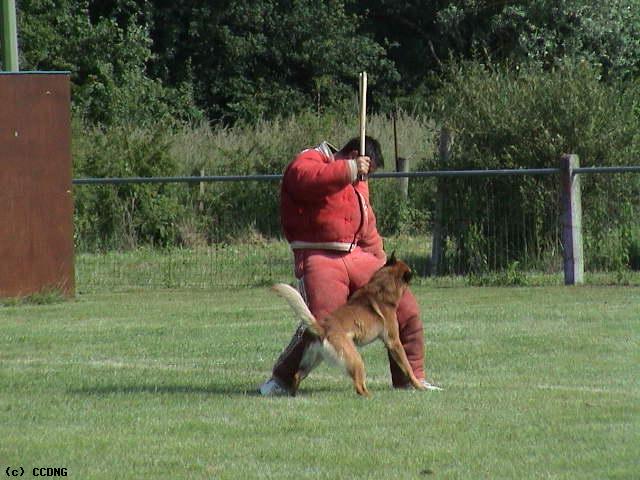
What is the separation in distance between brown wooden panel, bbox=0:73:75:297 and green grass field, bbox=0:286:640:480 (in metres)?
1.41

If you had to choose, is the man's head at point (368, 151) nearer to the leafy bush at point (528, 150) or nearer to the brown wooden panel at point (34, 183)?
the brown wooden panel at point (34, 183)

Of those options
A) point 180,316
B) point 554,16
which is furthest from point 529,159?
point 554,16

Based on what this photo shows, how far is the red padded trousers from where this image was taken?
29.5ft

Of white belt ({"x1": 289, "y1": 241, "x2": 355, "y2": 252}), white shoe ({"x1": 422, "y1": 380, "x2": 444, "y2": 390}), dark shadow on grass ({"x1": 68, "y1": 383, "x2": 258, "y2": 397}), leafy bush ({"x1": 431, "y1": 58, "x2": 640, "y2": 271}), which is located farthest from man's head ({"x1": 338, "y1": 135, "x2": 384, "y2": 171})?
leafy bush ({"x1": 431, "y1": 58, "x2": 640, "y2": 271})

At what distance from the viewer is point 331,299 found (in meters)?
9.00

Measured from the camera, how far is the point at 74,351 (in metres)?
11.5

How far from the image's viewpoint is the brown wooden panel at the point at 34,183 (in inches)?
599

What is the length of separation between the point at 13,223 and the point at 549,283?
6.27 m

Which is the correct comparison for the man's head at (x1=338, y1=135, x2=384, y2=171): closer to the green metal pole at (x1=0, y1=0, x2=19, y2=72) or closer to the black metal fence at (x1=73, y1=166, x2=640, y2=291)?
the black metal fence at (x1=73, y1=166, x2=640, y2=291)

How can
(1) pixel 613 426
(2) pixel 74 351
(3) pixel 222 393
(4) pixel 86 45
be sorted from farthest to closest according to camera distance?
(4) pixel 86 45, (2) pixel 74 351, (3) pixel 222 393, (1) pixel 613 426

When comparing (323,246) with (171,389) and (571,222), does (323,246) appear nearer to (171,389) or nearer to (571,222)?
(171,389)

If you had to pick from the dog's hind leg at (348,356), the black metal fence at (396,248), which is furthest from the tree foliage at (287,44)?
the dog's hind leg at (348,356)

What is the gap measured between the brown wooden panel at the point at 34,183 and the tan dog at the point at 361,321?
7147 mm

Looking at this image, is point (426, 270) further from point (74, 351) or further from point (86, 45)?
point (86, 45)
